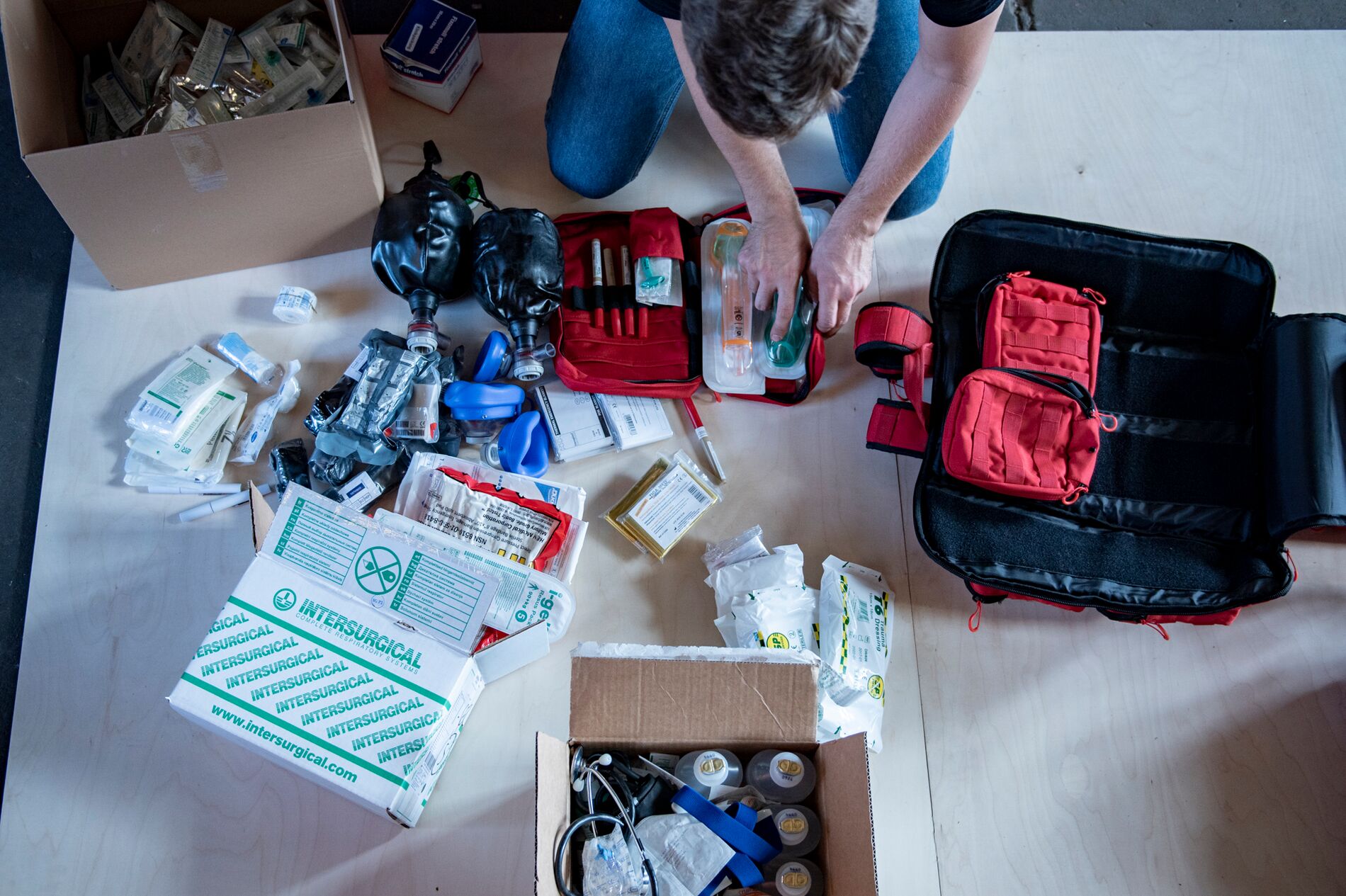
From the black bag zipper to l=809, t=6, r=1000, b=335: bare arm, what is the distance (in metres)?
0.28

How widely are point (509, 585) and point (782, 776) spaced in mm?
437

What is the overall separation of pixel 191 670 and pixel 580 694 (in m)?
0.47

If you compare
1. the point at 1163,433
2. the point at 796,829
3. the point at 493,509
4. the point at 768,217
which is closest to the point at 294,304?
the point at 493,509

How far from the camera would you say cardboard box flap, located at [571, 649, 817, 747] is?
1.02 meters

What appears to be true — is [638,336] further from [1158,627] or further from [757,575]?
[1158,627]

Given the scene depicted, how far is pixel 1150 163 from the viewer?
172cm

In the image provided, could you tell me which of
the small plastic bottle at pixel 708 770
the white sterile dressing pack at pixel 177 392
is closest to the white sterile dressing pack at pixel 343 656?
the small plastic bottle at pixel 708 770

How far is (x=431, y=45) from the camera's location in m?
1.61

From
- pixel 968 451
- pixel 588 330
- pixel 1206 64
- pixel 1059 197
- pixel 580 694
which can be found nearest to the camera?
pixel 580 694

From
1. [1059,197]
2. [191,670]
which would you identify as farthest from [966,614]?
[191,670]

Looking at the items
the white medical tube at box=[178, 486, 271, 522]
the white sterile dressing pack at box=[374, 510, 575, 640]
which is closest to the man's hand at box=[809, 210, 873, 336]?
the white sterile dressing pack at box=[374, 510, 575, 640]

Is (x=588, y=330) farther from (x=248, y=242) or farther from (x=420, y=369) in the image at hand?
(x=248, y=242)

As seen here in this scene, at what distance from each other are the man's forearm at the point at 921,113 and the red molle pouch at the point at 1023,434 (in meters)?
0.31

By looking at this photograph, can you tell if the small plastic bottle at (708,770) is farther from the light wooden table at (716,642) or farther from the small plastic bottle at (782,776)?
the light wooden table at (716,642)
